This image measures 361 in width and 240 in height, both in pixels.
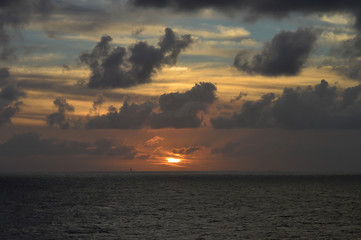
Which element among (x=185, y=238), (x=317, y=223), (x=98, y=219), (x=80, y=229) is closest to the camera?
(x=185, y=238)

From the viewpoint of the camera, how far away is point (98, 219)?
257ft

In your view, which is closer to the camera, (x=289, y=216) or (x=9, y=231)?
(x=9, y=231)

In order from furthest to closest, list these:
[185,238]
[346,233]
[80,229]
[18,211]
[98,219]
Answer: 1. [18,211]
2. [98,219]
3. [80,229]
4. [346,233]
5. [185,238]

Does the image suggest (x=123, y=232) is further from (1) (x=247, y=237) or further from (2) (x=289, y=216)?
(2) (x=289, y=216)

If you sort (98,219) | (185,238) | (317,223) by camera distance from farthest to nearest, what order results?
(98,219) → (317,223) → (185,238)

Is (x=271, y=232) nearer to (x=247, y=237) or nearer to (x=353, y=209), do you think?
(x=247, y=237)

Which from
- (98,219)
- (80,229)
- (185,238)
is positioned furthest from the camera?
(98,219)

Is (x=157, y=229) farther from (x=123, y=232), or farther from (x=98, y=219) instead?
(x=98, y=219)

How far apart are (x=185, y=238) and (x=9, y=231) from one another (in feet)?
82.6

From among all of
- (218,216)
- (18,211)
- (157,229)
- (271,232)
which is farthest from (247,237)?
(18,211)

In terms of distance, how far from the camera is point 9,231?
62.8 metres

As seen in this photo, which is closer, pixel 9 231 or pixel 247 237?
pixel 247 237

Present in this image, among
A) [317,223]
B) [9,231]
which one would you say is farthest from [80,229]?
[317,223]

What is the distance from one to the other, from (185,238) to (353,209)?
2081 inches
